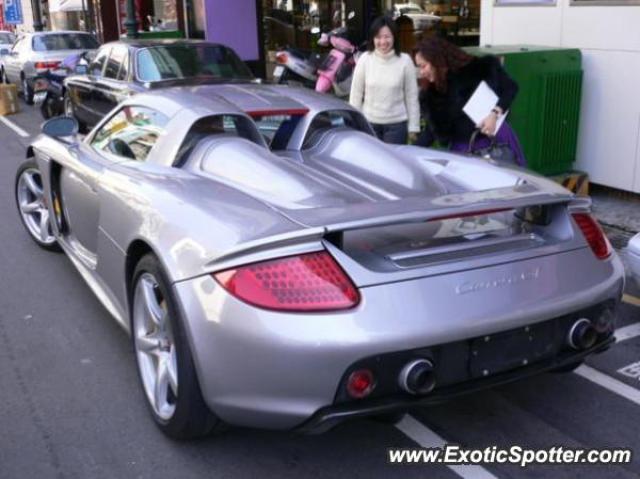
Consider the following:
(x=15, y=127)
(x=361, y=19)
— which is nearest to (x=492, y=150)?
(x=361, y=19)

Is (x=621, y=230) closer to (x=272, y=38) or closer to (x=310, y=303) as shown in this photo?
(x=310, y=303)

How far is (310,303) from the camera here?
2602 millimetres

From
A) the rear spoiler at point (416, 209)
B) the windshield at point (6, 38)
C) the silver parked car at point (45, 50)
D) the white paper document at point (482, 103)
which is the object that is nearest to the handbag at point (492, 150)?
the white paper document at point (482, 103)

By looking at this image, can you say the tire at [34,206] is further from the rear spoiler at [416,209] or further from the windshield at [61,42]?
the windshield at [61,42]

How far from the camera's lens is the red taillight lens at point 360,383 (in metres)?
2.59

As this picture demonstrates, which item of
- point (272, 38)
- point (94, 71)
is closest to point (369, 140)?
point (94, 71)

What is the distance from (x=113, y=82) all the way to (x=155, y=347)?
6744 millimetres

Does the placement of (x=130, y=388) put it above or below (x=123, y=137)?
below

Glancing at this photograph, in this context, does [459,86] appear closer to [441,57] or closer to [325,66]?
[441,57]

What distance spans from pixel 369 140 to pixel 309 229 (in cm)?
154

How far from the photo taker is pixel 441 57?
16.2 ft

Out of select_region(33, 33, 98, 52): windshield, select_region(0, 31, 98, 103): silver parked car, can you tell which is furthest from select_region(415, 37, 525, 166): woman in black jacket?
select_region(33, 33, 98, 52): windshield

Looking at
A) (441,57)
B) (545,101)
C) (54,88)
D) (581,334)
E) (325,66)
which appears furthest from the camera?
(54,88)

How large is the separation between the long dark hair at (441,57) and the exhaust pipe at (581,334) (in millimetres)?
2458
